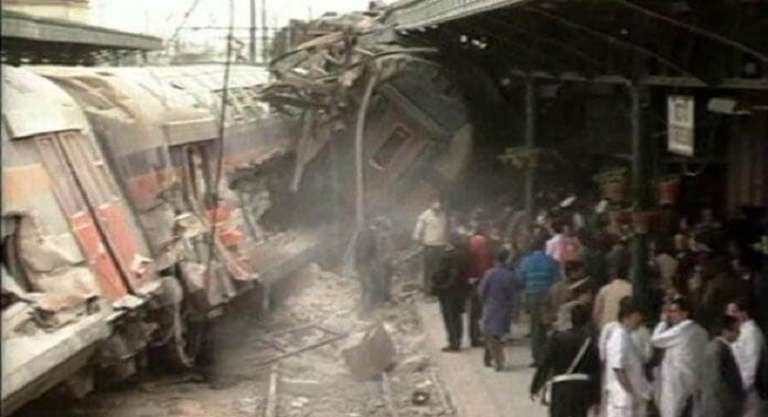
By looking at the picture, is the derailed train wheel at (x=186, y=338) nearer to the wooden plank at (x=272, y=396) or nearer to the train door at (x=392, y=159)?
the wooden plank at (x=272, y=396)

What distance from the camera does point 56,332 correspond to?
8.16 m

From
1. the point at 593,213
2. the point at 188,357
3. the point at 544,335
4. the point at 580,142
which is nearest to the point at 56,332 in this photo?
the point at 188,357

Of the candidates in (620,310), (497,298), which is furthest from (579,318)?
(497,298)

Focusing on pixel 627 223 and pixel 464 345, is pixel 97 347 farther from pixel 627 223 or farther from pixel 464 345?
pixel 464 345

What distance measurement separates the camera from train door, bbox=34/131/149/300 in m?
9.57

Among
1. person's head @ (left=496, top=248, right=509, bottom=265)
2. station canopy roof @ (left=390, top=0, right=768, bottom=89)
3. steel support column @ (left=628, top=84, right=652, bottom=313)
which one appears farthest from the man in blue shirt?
station canopy roof @ (left=390, top=0, right=768, bottom=89)

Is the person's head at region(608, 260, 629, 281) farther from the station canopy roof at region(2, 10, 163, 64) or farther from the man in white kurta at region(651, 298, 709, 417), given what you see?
the station canopy roof at region(2, 10, 163, 64)

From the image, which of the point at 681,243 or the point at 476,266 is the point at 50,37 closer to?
the point at 681,243

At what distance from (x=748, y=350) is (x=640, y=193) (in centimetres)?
390

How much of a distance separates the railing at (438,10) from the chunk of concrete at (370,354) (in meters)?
3.70

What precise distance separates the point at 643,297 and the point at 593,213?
462 cm

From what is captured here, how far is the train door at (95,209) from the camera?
9.57m

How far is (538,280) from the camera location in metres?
13.4

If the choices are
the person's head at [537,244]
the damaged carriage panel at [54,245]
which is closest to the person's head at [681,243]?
the person's head at [537,244]
